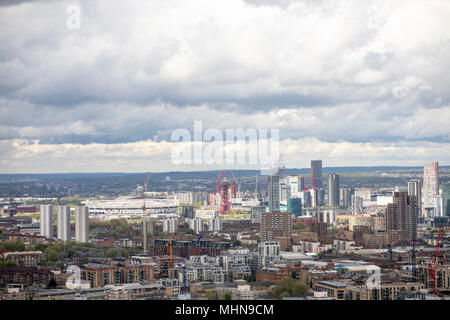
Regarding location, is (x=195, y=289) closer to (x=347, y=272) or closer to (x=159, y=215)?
(x=347, y=272)

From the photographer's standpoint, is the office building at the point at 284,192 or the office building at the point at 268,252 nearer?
the office building at the point at 268,252

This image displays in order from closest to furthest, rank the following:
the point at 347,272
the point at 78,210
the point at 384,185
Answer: the point at 347,272
the point at 78,210
the point at 384,185

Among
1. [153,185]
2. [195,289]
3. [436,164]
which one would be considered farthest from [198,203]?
[195,289]

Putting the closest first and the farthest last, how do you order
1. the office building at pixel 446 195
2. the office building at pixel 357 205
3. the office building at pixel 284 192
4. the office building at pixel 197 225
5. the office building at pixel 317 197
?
the office building at pixel 197 225 < the office building at pixel 446 195 < the office building at pixel 284 192 < the office building at pixel 357 205 < the office building at pixel 317 197

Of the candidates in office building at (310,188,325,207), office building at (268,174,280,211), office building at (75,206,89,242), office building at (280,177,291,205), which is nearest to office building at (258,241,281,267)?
office building at (75,206,89,242)

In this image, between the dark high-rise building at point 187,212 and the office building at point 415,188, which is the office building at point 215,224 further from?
the office building at point 415,188

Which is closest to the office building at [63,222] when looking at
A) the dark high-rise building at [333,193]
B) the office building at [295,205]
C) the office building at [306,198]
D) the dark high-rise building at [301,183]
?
the office building at [295,205]
